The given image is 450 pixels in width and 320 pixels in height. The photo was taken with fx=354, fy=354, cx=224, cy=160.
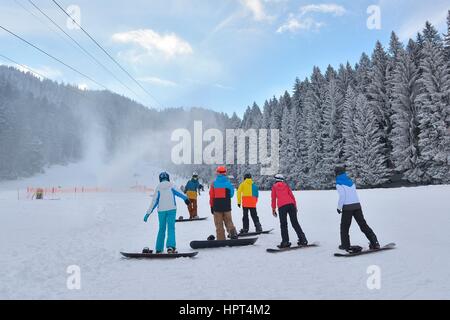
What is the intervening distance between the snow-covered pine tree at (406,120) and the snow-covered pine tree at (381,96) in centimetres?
403

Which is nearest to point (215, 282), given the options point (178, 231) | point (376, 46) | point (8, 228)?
point (178, 231)

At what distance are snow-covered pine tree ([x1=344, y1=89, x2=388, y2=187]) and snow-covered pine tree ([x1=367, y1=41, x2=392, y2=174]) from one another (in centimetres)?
90

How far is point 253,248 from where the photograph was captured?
29.8 feet

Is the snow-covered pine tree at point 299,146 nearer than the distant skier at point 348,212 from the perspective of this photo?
No

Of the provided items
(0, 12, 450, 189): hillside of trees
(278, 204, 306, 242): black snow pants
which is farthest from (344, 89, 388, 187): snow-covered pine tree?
(278, 204, 306, 242): black snow pants

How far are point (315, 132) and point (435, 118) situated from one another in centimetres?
2069

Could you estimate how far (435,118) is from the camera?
119ft

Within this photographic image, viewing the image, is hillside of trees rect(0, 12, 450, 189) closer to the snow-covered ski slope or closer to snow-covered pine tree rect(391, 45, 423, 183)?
snow-covered pine tree rect(391, 45, 423, 183)

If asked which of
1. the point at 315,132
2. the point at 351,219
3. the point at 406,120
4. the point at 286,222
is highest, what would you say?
the point at 315,132

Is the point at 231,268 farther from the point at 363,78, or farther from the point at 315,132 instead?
the point at 363,78

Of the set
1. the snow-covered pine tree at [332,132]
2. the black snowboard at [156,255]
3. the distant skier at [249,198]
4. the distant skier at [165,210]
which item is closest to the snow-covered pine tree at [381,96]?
the snow-covered pine tree at [332,132]

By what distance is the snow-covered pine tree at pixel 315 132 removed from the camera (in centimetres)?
5288

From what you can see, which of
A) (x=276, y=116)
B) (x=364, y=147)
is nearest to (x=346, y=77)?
(x=276, y=116)

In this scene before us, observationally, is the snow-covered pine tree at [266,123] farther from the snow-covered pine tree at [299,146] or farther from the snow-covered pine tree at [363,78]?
the snow-covered pine tree at [363,78]
